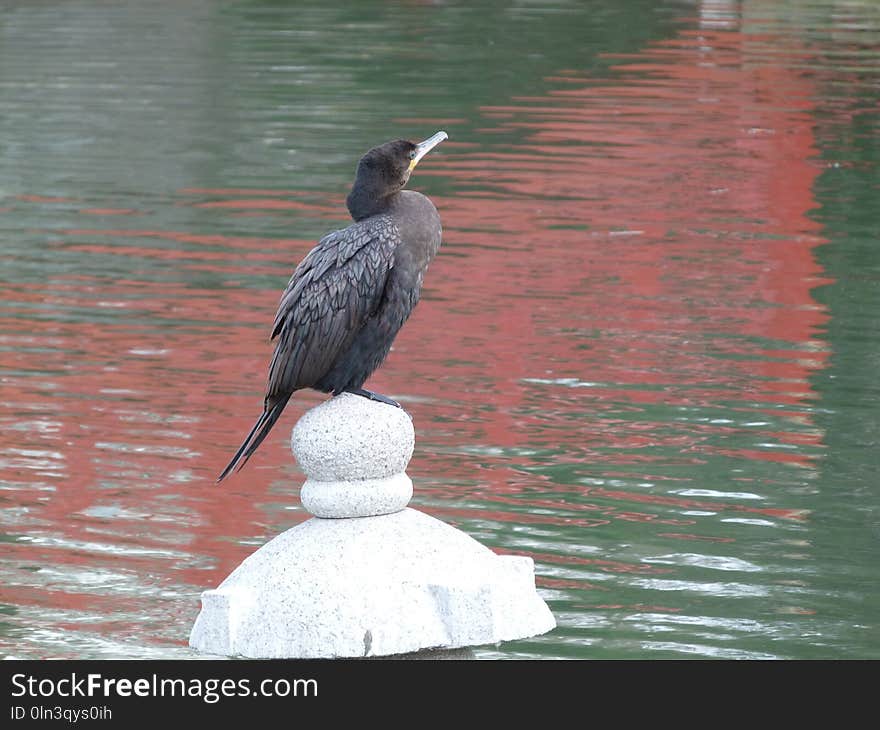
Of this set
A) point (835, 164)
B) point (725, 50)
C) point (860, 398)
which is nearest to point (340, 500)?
point (860, 398)

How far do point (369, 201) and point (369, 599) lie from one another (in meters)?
1.39

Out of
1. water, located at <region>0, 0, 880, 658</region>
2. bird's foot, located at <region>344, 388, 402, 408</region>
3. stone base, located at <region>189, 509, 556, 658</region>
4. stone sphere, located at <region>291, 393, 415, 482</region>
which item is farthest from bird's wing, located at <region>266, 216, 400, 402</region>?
water, located at <region>0, 0, 880, 658</region>

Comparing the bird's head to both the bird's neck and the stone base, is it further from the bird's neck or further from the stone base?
the stone base

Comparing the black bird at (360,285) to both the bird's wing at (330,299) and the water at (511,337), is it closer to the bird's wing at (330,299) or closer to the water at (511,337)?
the bird's wing at (330,299)

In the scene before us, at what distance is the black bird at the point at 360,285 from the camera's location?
594 centimetres

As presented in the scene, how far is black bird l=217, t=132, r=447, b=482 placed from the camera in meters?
5.94

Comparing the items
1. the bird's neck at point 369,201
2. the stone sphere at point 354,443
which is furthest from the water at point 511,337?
the bird's neck at point 369,201

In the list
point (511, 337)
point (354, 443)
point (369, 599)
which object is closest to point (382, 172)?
point (354, 443)

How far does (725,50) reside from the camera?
106 feet

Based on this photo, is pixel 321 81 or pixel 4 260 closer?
pixel 4 260

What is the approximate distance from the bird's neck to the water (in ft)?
7.98

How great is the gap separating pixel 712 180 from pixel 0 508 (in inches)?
474

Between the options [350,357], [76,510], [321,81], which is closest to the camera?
[350,357]

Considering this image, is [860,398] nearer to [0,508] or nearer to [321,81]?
[0,508]
